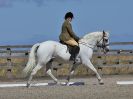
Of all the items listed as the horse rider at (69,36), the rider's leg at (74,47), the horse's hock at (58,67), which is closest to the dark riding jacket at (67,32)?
the horse rider at (69,36)

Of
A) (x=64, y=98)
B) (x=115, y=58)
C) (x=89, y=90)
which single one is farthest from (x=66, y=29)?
(x=115, y=58)

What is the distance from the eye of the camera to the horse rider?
1709 cm

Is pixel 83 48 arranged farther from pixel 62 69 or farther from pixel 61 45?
pixel 62 69

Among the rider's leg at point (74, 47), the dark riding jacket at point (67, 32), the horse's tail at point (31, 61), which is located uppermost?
the dark riding jacket at point (67, 32)

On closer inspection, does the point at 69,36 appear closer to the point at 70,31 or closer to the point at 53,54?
the point at 70,31

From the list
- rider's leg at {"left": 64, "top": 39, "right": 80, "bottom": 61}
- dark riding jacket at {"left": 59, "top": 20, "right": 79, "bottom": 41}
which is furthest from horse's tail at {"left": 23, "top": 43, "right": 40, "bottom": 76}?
rider's leg at {"left": 64, "top": 39, "right": 80, "bottom": 61}

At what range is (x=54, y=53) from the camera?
56.3 feet

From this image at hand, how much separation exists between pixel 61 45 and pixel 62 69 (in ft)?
24.7

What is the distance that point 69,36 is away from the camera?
17.1m

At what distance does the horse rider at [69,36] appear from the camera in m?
17.1

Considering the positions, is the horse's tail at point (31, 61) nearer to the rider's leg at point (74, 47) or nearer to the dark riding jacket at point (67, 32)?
the dark riding jacket at point (67, 32)

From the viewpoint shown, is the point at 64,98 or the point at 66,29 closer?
the point at 64,98

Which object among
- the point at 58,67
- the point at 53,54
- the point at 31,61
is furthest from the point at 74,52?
the point at 58,67

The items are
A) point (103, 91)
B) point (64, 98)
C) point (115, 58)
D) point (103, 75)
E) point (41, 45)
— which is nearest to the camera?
point (64, 98)
